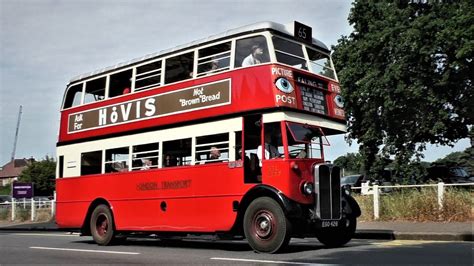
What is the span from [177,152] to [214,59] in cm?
231

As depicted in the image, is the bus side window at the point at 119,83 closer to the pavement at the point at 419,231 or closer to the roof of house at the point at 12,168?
the pavement at the point at 419,231

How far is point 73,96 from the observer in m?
15.6

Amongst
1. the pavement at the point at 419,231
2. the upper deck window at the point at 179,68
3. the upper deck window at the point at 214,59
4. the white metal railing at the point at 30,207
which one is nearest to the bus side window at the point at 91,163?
the upper deck window at the point at 179,68

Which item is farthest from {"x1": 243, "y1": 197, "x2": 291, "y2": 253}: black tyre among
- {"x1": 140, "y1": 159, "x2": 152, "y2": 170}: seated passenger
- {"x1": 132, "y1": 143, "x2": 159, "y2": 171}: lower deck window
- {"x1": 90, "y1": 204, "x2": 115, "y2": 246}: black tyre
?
{"x1": 90, "y1": 204, "x2": 115, "y2": 246}: black tyre

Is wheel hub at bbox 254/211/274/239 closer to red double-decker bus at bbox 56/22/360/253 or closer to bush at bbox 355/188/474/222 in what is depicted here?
red double-decker bus at bbox 56/22/360/253

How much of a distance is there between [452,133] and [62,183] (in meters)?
21.4

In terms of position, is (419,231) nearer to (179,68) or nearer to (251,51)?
(251,51)

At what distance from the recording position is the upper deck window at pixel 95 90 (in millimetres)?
14781

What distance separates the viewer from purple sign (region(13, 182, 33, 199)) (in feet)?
105

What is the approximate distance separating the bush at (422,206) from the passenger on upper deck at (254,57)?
791 cm

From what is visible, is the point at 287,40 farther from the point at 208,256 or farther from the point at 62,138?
→ the point at 62,138

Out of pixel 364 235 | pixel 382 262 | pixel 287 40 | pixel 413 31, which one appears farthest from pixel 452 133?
pixel 382 262

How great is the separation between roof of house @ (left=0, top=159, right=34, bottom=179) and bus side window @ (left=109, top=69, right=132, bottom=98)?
9989 cm

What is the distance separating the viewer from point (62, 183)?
15.3 metres
